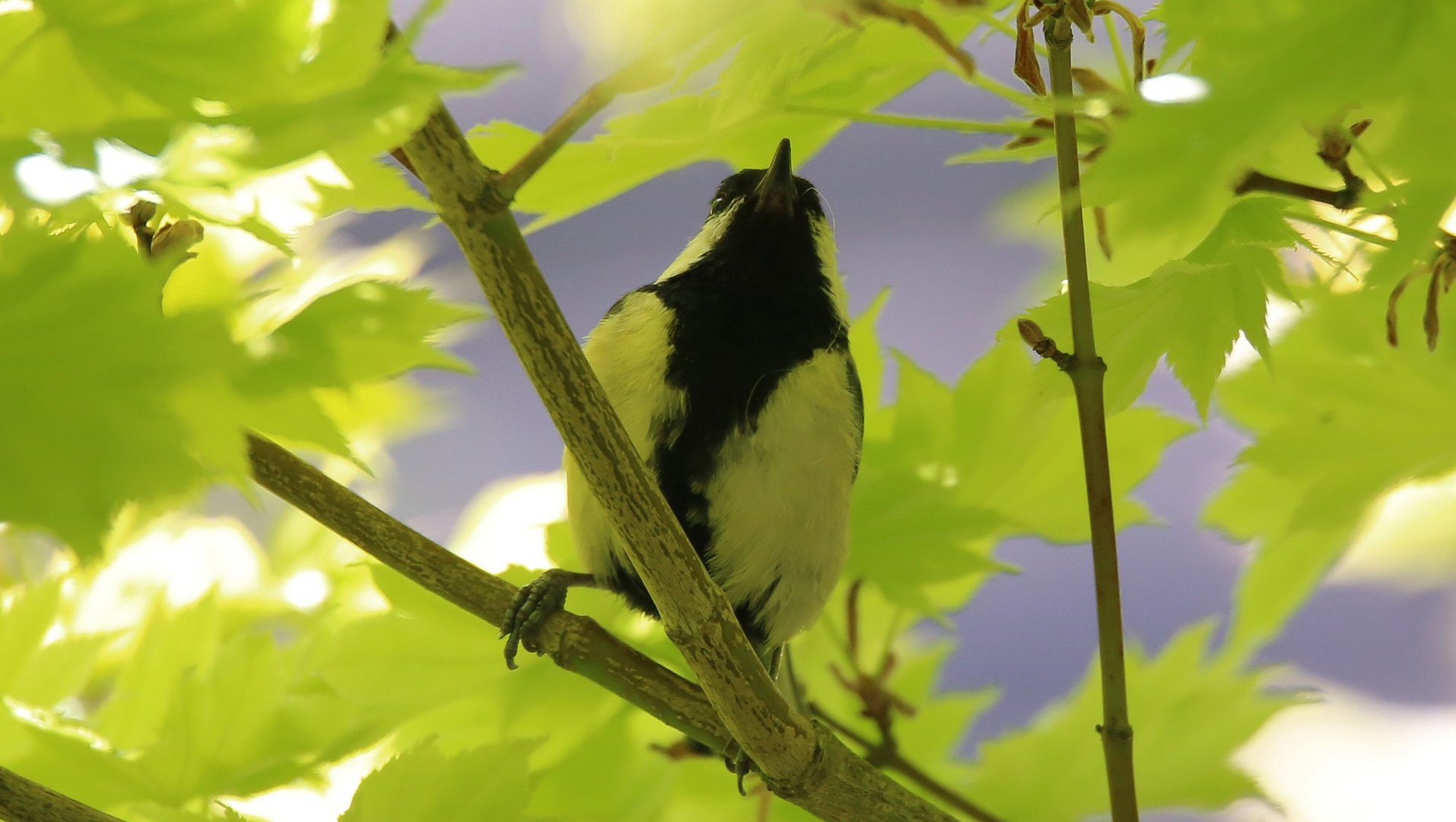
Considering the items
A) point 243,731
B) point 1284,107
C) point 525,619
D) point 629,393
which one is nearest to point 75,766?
point 243,731

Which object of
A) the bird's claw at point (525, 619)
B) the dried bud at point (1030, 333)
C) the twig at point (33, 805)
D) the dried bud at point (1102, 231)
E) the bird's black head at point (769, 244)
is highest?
the bird's black head at point (769, 244)

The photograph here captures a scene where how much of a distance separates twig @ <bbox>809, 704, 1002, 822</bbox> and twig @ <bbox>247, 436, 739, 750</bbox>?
0.31 feet

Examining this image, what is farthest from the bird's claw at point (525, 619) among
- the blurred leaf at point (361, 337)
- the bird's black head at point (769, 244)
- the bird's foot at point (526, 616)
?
the bird's black head at point (769, 244)

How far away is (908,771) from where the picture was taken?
505mm

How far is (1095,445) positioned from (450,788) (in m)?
0.22

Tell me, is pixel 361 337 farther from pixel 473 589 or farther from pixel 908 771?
pixel 908 771

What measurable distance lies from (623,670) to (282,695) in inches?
4.8

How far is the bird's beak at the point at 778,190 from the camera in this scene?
24.9 inches

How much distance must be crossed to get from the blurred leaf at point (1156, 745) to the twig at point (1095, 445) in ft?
0.43

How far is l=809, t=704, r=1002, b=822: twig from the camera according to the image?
464 mm

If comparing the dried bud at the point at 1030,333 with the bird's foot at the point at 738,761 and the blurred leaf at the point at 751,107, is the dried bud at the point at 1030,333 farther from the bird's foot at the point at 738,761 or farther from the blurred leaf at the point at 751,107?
the bird's foot at the point at 738,761

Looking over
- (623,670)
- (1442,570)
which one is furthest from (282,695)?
(1442,570)

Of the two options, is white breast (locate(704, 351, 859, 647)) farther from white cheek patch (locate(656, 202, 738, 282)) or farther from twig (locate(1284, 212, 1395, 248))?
twig (locate(1284, 212, 1395, 248))

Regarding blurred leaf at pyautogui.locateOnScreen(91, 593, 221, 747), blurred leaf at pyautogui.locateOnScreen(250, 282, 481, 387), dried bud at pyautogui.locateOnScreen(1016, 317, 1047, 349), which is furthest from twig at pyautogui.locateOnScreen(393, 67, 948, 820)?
blurred leaf at pyautogui.locateOnScreen(91, 593, 221, 747)
